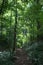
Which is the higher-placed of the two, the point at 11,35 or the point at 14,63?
the point at 14,63

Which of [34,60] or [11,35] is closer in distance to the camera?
[34,60]

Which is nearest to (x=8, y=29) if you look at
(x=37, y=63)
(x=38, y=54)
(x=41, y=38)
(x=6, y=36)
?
(x=6, y=36)

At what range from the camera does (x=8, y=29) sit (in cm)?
2989

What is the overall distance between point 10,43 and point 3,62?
644 inches

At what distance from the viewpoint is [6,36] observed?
32.5 meters

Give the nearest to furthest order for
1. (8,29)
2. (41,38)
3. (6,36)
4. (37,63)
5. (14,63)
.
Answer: (37,63) < (14,63) < (41,38) < (8,29) < (6,36)

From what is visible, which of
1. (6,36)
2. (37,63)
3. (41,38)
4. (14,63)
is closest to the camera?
(37,63)

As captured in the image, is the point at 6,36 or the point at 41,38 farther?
the point at 6,36

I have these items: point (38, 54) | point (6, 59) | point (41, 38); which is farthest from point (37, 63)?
point (41, 38)

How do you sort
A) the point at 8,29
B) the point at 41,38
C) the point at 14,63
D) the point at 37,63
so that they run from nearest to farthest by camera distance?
1. the point at 37,63
2. the point at 14,63
3. the point at 41,38
4. the point at 8,29

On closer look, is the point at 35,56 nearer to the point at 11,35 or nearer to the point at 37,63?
the point at 37,63

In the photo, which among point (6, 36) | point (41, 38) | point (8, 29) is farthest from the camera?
point (6, 36)

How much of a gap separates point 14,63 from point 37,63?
2.34 meters

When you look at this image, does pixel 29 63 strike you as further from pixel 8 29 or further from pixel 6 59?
pixel 8 29
